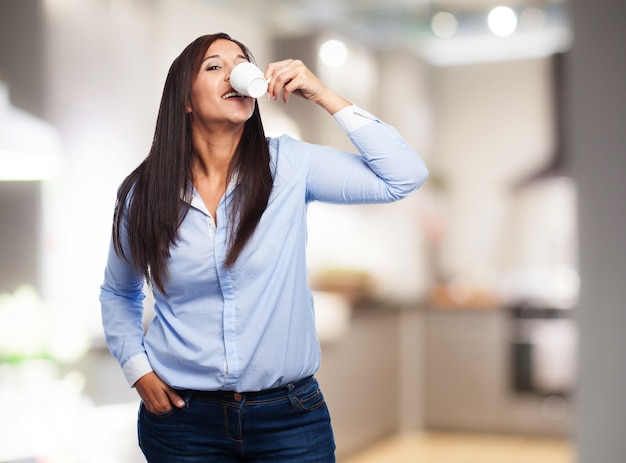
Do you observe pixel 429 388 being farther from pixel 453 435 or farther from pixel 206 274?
pixel 206 274

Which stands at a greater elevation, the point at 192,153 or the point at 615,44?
the point at 615,44

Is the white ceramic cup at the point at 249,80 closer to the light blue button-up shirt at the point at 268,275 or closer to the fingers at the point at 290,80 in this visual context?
the fingers at the point at 290,80

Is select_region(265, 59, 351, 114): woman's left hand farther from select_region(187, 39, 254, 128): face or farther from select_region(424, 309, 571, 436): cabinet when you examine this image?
select_region(424, 309, 571, 436): cabinet

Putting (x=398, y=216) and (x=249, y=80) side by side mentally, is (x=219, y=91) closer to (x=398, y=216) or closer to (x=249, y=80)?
(x=249, y=80)

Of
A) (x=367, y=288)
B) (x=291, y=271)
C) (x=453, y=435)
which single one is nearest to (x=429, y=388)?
(x=453, y=435)

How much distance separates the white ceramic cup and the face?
0.21 feet

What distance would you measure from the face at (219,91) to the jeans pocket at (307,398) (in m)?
0.45

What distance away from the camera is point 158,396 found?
1.47 metres

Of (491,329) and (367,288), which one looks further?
(491,329)

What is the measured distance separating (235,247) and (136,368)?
12.4 inches

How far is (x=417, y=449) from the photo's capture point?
5117 millimetres

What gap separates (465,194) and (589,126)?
2859mm

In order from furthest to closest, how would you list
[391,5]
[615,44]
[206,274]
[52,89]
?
[391,5]
[615,44]
[52,89]
[206,274]

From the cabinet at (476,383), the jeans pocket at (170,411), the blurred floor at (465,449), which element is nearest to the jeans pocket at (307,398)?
the jeans pocket at (170,411)
